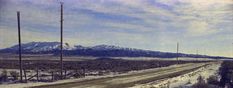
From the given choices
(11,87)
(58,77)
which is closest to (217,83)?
(11,87)

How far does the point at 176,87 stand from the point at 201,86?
4184 millimetres

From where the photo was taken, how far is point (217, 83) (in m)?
26.2

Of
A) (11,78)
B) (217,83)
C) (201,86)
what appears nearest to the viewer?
(201,86)

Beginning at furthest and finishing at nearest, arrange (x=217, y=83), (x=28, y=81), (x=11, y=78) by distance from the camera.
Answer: (x=11, y=78)
(x=28, y=81)
(x=217, y=83)

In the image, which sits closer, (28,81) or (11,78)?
(28,81)

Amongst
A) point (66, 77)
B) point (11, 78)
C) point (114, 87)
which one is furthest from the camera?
point (66, 77)

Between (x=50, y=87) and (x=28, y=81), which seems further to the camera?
(x=28, y=81)

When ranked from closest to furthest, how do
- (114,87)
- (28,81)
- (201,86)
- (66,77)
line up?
1. (201,86)
2. (114,87)
3. (28,81)
4. (66,77)

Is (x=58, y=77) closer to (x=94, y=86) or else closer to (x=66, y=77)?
(x=66, y=77)

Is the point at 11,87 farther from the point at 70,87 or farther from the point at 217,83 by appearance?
the point at 217,83

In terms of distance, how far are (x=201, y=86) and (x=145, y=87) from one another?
547cm

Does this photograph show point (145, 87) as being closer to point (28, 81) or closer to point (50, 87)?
point (50, 87)

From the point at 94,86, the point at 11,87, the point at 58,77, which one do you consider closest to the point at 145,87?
the point at 94,86

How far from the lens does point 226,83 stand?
24984mm
